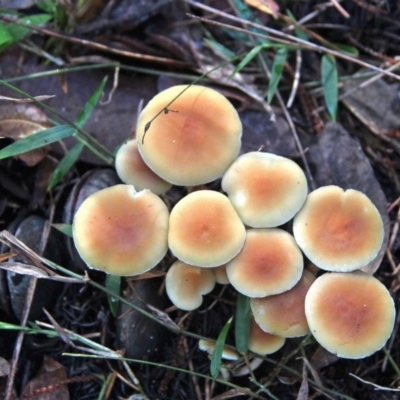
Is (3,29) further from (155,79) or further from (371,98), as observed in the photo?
(371,98)

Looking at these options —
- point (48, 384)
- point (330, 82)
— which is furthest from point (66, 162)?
point (330, 82)

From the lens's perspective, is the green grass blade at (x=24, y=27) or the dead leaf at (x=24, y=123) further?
the green grass blade at (x=24, y=27)

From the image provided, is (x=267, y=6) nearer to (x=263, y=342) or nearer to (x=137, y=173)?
(x=137, y=173)

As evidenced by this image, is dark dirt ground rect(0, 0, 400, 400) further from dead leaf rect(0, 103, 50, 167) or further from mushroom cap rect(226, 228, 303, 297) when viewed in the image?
mushroom cap rect(226, 228, 303, 297)

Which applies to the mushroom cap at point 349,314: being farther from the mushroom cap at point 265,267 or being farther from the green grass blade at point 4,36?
the green grass blade at point 4,36

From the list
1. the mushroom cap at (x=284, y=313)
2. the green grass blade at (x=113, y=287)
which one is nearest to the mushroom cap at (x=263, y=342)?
the mushroom cap at (x=284, y=313)
